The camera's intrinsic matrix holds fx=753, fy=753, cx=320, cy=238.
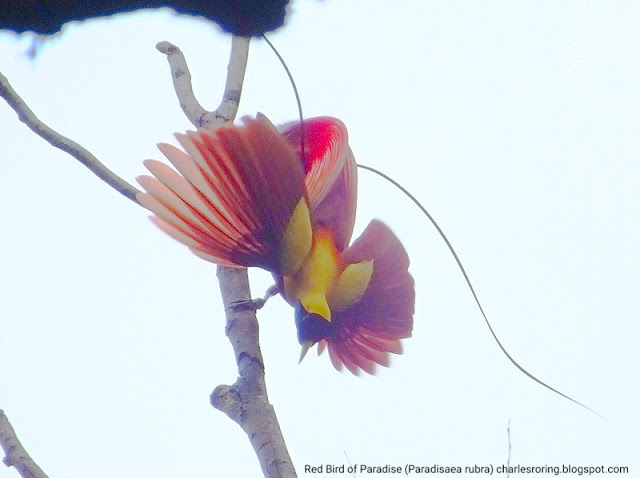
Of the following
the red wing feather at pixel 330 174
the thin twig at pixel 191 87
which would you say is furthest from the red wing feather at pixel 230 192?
the thin twig at pixel 191 87

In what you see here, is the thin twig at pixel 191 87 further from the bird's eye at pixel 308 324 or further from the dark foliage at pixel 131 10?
the dark foliage at pixel 131 10

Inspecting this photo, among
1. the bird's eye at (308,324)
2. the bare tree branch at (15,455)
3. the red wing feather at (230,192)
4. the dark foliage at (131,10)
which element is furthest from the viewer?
the bird's eye at (308,324)

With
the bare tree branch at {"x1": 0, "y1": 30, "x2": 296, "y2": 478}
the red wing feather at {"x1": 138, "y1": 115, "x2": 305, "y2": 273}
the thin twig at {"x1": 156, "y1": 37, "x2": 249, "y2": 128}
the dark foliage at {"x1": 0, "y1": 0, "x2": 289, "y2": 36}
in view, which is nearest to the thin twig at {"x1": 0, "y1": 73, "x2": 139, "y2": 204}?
the bare tree branch at {"x1": 0, "y1": 30, "x2": 296, "y2": 478}

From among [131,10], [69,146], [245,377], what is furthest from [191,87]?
[131,10]

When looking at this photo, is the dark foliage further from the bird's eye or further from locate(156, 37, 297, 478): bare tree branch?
the bird's eye

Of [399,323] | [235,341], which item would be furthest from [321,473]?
[235,341]

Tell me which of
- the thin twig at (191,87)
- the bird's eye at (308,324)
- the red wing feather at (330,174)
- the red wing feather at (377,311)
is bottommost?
the bird's eye at (308,324)
